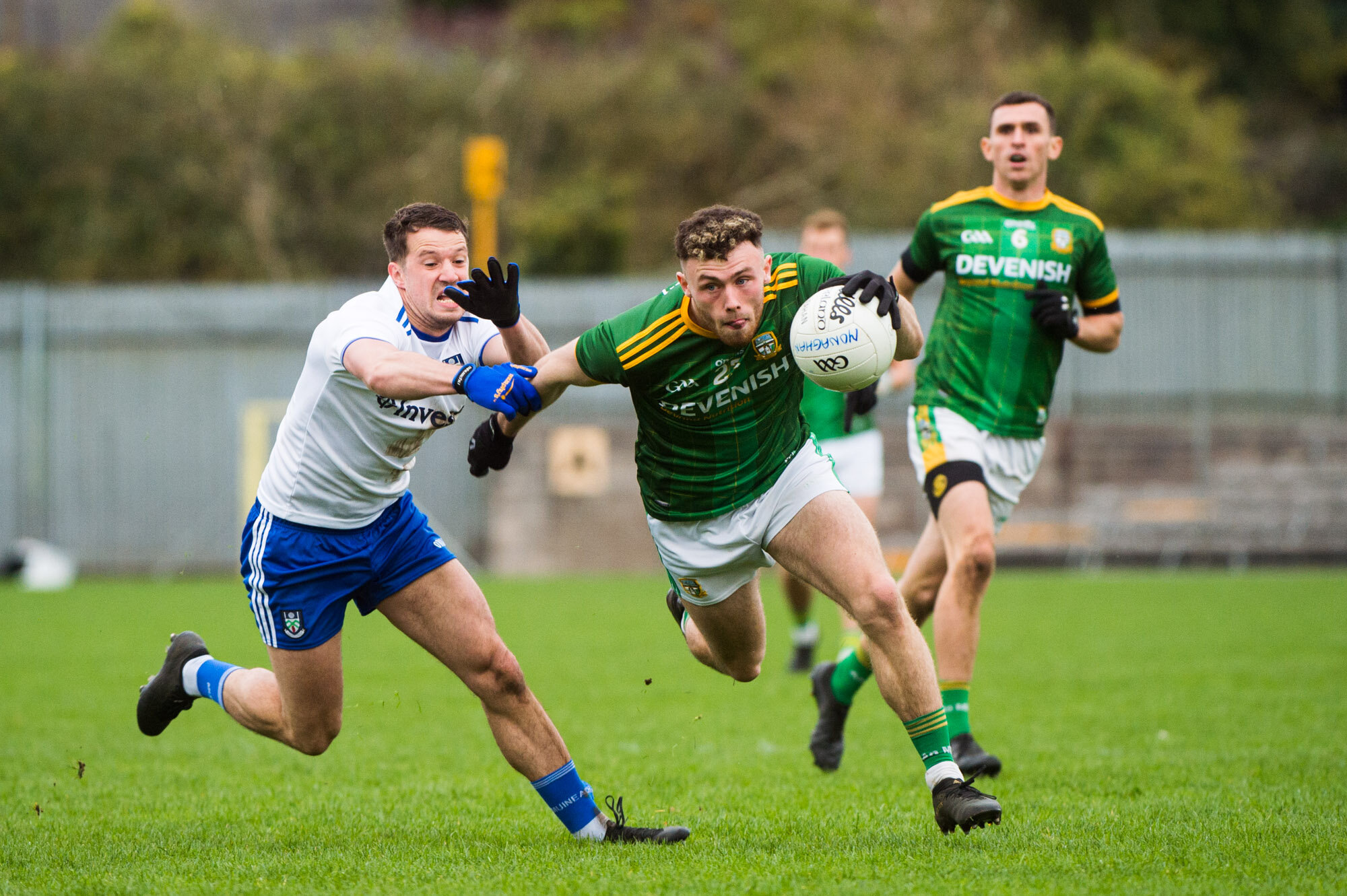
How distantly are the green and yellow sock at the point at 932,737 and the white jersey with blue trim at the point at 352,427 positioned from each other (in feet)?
6.55

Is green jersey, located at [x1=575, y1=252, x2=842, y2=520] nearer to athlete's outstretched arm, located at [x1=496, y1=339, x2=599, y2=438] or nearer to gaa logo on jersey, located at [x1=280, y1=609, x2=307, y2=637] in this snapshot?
athlete's outstretched arm, located at [x1=496, y1=339, x2=599, y2=438]

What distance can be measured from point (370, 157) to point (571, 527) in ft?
39.0

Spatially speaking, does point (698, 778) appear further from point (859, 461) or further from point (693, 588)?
point (859, 461)

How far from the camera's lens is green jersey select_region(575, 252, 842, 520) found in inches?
200

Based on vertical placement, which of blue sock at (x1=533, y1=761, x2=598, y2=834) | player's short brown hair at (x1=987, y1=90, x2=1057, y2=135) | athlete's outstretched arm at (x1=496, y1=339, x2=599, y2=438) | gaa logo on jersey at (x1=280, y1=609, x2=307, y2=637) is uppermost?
player's short brown hair at (x1=987, y1=90, x2=1057, y2=135)

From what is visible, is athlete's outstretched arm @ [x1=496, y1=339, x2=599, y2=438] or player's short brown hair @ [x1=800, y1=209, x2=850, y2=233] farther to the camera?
player's short brown hair @ [x1=800, y1=209, x2=850, y2=233]

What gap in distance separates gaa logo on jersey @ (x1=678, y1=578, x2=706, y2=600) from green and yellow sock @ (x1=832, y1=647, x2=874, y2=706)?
131 centimetres

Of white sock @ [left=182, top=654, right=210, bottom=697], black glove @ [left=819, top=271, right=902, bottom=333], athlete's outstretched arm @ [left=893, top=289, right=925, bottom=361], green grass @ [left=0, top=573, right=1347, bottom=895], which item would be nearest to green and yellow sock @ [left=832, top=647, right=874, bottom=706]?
green grass @ [left=0, top=573, right=1347, bottom=895]

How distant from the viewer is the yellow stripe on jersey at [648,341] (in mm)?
5047

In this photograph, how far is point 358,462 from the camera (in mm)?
5297

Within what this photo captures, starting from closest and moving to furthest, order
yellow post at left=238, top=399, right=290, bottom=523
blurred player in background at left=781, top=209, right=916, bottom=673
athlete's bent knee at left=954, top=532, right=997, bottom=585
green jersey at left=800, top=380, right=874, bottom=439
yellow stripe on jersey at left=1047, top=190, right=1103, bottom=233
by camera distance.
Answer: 1. athlete's bent knee at left=954, top=532, right=997, bottom=585
2. yellow stripe on jersey at left=1047, top=190, right=1103, bottom=233
3. blurred player in background at left=781, top=209, right=916, bottom=673
4. green jersey at left=800, top=380, right=874, bottom=439
5. yellow post at left=238, top=399, right=290, bottom=523

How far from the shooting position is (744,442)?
5.32 metres

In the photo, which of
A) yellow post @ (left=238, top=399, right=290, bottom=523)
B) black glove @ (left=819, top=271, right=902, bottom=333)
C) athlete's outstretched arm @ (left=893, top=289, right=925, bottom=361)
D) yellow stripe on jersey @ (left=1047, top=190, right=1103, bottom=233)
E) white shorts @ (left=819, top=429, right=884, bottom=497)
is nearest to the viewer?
black glove @ (left=819, top=271, right=902, bottom=333)

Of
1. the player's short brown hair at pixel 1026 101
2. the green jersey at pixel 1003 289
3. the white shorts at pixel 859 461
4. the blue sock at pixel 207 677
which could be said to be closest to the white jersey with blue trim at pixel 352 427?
the blue sock at pixel 207 677
